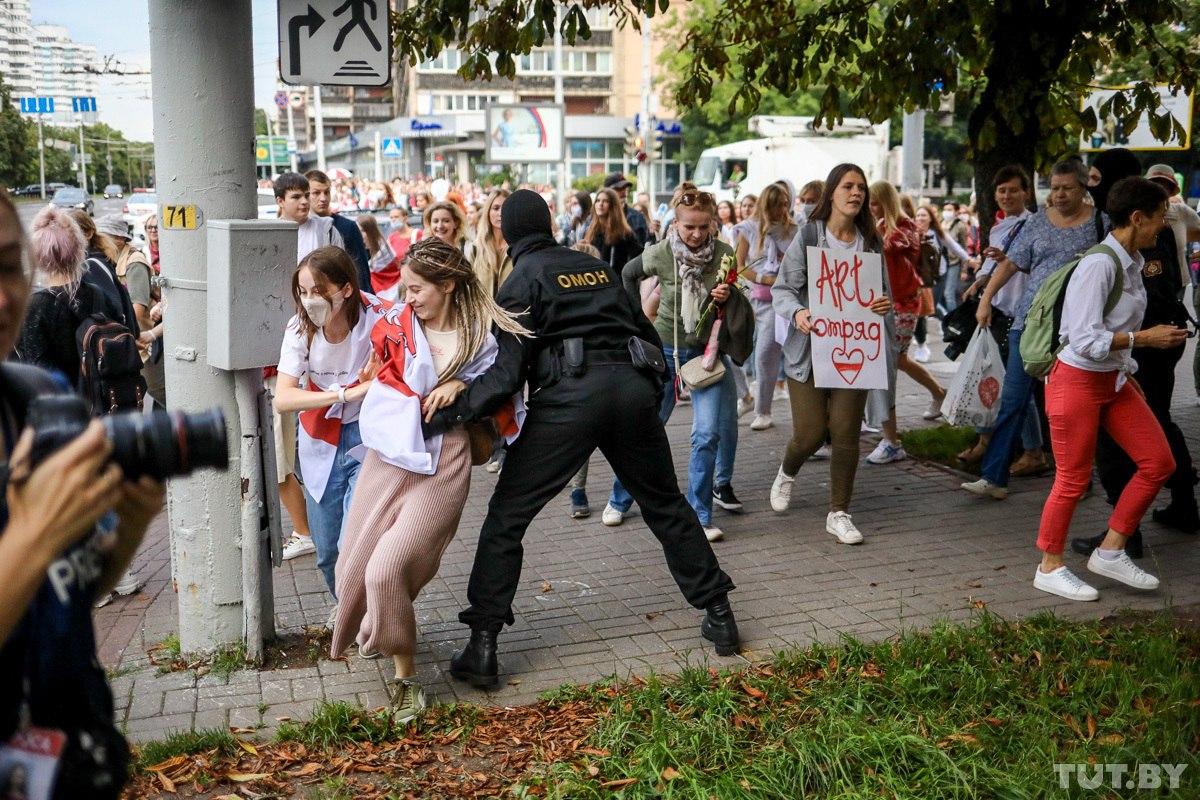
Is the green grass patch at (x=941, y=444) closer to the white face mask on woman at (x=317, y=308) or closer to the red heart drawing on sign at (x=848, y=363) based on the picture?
the red heart drawing on sign at (x=848, y=363)

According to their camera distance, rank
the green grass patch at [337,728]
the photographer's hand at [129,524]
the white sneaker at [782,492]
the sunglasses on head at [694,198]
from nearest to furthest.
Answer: the photographer's hand at [129,524]
the green grass patch at [337,728]
the sunglasses on head at [694,198]
the white sneaker at [782,492]

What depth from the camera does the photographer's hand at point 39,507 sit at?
1.62 metres

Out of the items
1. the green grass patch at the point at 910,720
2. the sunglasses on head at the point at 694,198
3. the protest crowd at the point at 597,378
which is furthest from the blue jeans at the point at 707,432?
the green grass patch at the point at 910,720

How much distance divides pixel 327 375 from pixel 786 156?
2663 centimetres

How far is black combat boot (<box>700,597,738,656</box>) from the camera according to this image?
5.20 m

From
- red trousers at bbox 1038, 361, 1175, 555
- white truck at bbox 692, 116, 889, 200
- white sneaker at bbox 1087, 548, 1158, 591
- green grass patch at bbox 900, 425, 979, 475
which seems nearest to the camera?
red trousers at bbox 1038, 361, 1175, 555

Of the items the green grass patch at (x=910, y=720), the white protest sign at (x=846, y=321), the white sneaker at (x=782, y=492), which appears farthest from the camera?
the white sneaker at (x=782, y=492)

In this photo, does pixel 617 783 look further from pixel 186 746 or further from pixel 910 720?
pixel 186 746

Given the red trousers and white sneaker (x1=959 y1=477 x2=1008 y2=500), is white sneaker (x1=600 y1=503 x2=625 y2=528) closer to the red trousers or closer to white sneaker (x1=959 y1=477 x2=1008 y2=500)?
white sneaker (x1=959 y1=477 x2=1008 y2=500)

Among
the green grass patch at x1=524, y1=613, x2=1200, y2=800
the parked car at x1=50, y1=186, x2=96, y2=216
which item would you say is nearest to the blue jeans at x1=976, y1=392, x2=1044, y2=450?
the green grass patch at x1=524, y1=613, x2=1200, y2=800

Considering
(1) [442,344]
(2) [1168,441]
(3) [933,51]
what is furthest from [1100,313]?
(3) [933,51]

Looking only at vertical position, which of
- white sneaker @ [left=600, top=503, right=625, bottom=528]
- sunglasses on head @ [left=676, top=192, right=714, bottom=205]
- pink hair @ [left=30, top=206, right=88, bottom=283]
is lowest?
white sneaker @ [left=600, top=503, right=625, bottom=528]

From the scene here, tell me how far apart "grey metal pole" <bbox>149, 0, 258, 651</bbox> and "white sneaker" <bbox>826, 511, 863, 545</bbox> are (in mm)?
3363

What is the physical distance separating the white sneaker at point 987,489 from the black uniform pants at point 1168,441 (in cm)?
103
